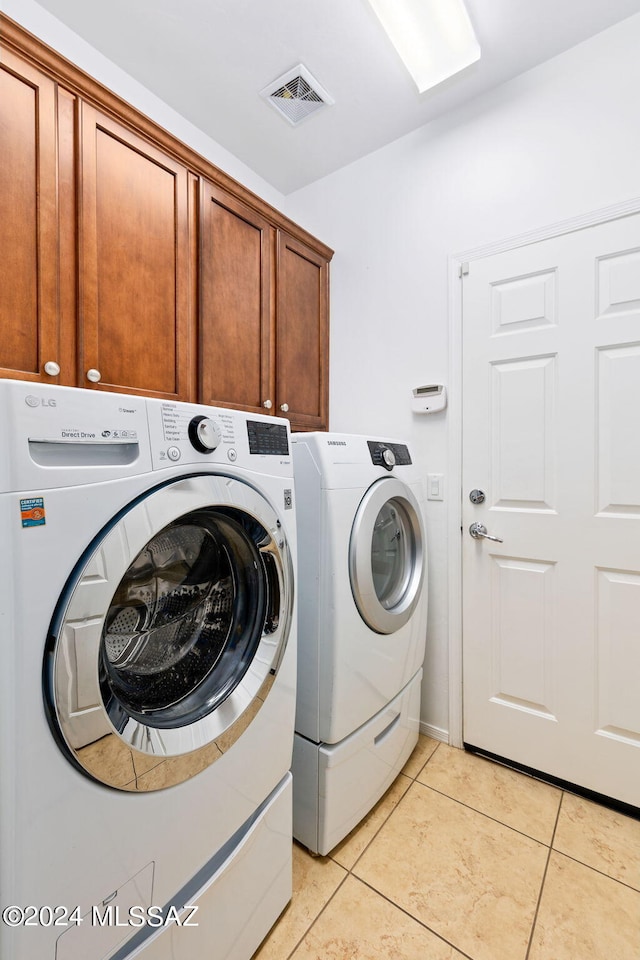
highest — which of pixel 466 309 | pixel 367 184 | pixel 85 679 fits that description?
pixel 367 184

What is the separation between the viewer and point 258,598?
0.96m

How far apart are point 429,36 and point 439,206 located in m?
0.52

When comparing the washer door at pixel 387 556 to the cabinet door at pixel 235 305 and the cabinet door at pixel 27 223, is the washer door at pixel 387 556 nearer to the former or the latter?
the cabinet door at pixel 235 305

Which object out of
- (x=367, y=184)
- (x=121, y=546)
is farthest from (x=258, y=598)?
(x=367, y=184)

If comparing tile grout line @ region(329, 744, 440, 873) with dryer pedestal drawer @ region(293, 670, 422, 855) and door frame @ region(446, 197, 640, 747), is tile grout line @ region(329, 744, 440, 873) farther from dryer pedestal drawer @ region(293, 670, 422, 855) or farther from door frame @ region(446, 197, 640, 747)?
door frame @ region(446, 197, 640, 747)

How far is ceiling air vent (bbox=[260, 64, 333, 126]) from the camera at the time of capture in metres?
1.62

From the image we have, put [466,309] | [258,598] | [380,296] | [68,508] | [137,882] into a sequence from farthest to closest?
[380,296] → [466,309] → [258,598] → [137,882] → [68,508]

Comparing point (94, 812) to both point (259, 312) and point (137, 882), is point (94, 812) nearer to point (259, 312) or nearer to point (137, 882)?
A: point (137, 882)

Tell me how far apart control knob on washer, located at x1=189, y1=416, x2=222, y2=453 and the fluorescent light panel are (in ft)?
4.79

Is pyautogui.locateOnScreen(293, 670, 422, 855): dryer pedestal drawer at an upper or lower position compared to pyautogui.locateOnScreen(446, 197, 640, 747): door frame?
lower

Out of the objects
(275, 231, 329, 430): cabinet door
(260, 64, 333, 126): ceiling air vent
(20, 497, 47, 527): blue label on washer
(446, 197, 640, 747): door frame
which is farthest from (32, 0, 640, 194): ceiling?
(20, 497, 47, 527): blue label on washer

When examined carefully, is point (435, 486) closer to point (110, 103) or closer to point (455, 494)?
point (455, 494)

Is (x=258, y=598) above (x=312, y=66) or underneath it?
underneath

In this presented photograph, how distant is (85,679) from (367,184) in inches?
89.6
